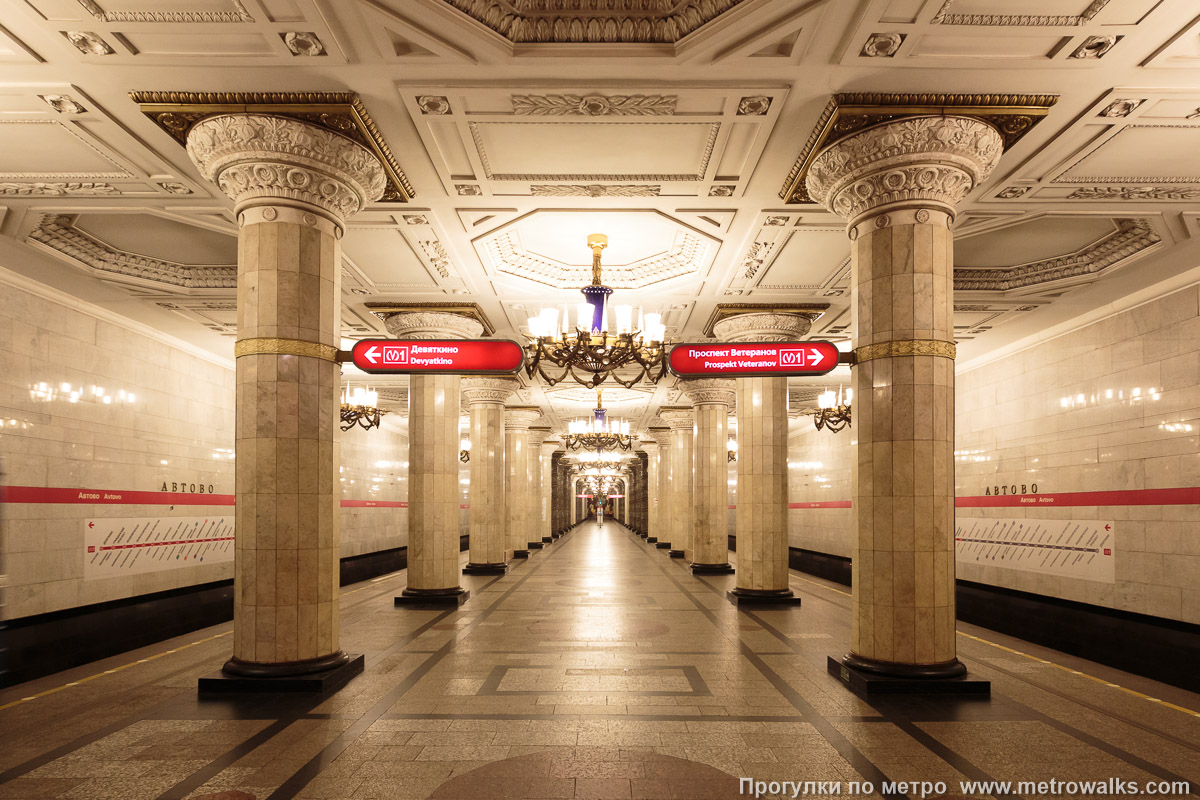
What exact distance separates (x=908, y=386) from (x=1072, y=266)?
493 cm

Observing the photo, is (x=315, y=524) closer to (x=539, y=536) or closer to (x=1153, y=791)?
(x=1153, y=791)

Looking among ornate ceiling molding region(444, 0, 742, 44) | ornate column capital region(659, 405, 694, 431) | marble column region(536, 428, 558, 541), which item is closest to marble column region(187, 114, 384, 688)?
ornate ceiling molding region(444, 0, 742, 44)

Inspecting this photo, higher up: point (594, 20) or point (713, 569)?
point (594, 20)

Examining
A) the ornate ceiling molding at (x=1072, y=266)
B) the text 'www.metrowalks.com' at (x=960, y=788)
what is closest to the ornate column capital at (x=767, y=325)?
the ornate ceiling molding at (x=1072, y=266)

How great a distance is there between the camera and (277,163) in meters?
6.17

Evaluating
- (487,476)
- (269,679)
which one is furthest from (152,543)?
(269,679)

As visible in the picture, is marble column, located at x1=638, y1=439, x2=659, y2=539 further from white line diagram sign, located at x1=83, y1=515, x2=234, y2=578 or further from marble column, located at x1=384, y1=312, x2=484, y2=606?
white line diagram sign, located at x1=83, y1=515, x2=234, y2=578

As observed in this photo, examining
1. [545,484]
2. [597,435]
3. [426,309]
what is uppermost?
[426,309]

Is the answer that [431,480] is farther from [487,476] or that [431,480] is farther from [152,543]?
[487,476]

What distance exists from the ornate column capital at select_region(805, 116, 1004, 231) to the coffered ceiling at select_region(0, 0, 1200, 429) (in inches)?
13.0

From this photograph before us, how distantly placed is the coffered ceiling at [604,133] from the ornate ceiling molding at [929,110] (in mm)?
88

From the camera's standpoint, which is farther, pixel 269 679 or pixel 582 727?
pixel 269 679

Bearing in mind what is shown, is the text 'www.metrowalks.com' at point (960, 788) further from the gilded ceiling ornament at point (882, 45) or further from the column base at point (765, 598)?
the column base at point (765, 598)

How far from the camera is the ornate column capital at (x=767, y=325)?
1186 centimetres
